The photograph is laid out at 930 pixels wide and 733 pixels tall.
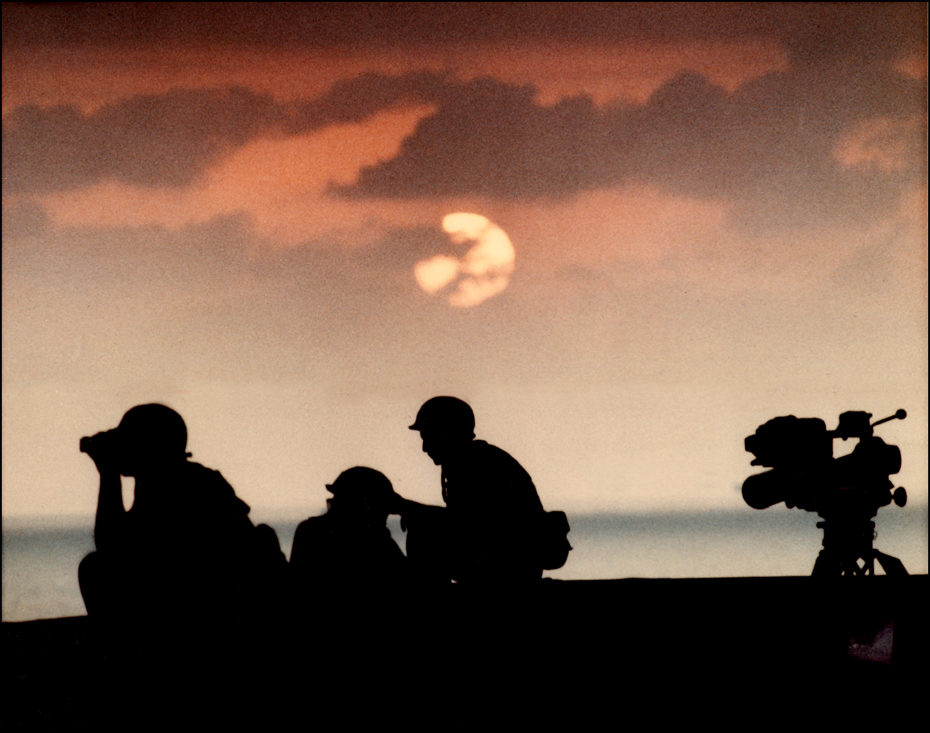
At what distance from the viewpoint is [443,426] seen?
119 inches

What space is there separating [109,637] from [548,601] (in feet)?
4.02

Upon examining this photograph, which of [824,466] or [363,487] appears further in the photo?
[824,466]

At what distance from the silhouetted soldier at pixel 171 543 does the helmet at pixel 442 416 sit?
2.60 ft

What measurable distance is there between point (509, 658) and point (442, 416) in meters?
0.75

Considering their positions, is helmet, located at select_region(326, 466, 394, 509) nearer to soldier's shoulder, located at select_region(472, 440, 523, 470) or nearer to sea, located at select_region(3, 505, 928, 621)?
soldier's shoulder, located at select_region(472, 440, 523, 470)

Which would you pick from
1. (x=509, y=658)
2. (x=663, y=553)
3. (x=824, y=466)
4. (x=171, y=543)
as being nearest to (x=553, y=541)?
(x=509, y=658)

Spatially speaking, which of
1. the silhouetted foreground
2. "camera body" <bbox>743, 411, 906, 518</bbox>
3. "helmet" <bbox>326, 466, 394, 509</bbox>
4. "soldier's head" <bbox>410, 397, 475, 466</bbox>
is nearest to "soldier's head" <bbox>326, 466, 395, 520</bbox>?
"helmet" <bbox>326, 466, 394, 509</bbox>

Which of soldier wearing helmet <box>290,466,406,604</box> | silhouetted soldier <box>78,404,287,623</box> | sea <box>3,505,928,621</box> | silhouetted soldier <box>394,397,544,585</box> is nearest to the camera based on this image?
silhouetted soldier <box>78,404,287,623</box>

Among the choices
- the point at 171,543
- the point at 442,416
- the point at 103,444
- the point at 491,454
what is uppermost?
the point at 442,416

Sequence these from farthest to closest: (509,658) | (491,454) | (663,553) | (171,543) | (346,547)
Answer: (663,553), (491,454), (509,658), (346,547), (171,543)

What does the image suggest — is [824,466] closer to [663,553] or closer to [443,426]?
[443,426]

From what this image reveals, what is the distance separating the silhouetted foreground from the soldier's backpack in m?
0.07

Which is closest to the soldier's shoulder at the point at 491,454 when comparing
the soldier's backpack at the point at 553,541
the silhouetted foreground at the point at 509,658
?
the soldier's backpack at the point at 553,541

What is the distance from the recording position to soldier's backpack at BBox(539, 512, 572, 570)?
2.96 metres
